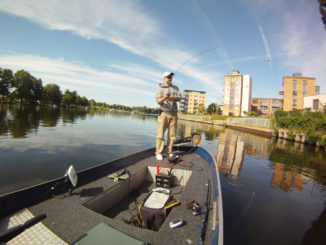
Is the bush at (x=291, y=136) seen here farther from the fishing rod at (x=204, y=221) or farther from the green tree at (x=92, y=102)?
the green tree at (x=92, y=102)

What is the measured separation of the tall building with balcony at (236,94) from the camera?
203 feet

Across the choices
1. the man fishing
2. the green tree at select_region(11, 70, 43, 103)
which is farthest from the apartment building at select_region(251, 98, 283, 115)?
the green tree at select_region(11, 70, 43, 103)

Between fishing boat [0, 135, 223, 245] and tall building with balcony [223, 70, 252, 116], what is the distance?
212ft

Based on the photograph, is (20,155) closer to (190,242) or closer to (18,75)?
(190,242)

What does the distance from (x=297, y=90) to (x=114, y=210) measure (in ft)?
185

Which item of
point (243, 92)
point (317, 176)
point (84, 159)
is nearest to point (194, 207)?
point (84, 159)

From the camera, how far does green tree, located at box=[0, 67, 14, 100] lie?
62000mm

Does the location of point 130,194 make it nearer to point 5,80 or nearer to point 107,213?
point 107,213

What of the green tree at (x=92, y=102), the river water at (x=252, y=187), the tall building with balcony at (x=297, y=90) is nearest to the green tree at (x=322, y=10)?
the river water at (x=252, y=187)

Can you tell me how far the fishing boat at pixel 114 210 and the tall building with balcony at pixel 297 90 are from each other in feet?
172

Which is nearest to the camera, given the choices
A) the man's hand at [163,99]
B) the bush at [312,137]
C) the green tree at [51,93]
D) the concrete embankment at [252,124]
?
the man's hand at [163,99]

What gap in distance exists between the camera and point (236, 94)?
61.8 metres

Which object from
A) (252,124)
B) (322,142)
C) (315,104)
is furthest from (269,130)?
(315,104)

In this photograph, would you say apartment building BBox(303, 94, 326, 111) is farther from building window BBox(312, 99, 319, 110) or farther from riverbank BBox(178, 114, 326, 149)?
riverbank BBox(178, 114, 326, 149)
